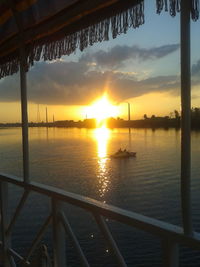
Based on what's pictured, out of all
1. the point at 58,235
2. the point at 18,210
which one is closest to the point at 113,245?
the point at 58,235

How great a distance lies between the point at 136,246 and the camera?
11.1 m

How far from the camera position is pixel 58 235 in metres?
1.82

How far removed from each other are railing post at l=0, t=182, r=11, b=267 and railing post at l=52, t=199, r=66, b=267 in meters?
0.64

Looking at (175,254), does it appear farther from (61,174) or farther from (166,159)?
(166,159)

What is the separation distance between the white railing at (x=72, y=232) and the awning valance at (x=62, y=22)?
754 mm

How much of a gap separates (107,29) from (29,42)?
70 cm

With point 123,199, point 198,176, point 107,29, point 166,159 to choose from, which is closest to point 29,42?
point 107,29

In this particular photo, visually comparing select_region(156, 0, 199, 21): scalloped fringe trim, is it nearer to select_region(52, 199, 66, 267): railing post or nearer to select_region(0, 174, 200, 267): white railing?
select_region(0, 174, 200, 267): white railing

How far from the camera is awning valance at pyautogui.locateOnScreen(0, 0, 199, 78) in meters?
1.44

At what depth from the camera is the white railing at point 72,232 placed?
3.85 feet

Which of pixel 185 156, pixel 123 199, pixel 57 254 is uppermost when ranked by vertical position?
pixel 185 156

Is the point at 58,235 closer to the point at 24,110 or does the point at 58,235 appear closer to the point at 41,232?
the point at 41,232

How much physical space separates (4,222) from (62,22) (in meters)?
1.48

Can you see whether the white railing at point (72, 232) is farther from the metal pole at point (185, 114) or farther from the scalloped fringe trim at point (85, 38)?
the scalloped fringe trim at point (85, 38)
